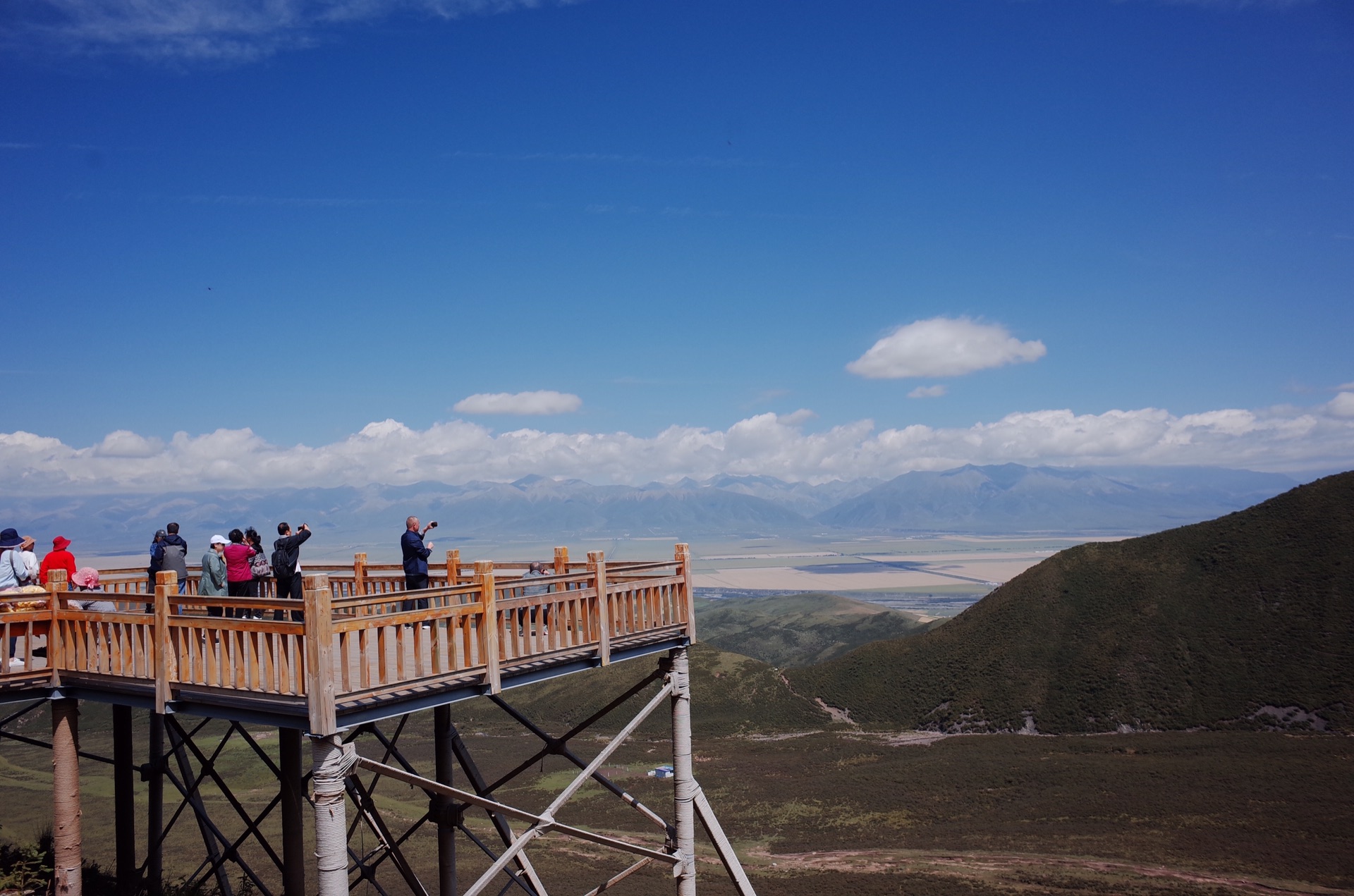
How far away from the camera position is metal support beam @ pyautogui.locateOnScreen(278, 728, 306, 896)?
40.2ft

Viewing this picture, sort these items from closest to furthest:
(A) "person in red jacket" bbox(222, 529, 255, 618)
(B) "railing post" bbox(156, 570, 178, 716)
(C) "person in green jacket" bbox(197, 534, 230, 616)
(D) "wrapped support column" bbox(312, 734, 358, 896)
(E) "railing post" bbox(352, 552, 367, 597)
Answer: (D) "wrapped support column" bbox(312, 734, 358, 896)
(B) "railing post" bbox(156, 570, 178, 716)
(A) "person in red jacket" bbox(222, 529, 255, 618)
(C) "person in green jacket" bbox(197, 534, 230, 616)
(E) "railing post" bbox(352, 552, 367, 597)

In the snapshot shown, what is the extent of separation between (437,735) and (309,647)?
277 inches

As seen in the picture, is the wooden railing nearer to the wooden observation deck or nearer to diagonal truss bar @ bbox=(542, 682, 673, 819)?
the wooden observation deck

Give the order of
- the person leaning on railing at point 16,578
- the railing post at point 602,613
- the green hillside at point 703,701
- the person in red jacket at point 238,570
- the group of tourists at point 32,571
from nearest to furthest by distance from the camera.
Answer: the person leaning on railing at point 16,578, the group of tourists at point 32,571, the railing post at point 602,613, the person in red jacket at point 238,570, the green hillside at point 703,701

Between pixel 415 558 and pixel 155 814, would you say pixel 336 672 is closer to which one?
pixel 415 558

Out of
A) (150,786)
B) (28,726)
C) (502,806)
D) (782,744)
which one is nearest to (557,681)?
(782,744)

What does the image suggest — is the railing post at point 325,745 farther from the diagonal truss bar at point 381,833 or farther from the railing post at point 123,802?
the railing post at point 123,802

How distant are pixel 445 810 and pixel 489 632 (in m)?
3.98

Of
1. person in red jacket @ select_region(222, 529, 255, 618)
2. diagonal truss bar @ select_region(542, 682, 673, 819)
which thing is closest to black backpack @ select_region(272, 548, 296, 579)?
person in red jacket @ select_region(222, 529, 255, 618)

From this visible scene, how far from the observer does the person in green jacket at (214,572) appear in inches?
567

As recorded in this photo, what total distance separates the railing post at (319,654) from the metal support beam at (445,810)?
175 inches

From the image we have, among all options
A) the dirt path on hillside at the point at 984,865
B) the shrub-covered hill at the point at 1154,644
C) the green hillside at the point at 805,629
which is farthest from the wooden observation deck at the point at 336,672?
the green hillside at the point at 805,629

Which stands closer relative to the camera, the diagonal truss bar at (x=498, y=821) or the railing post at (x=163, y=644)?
the railing post at (x=163, y=644)

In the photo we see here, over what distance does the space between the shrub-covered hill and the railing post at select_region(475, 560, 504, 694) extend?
5267 cm
